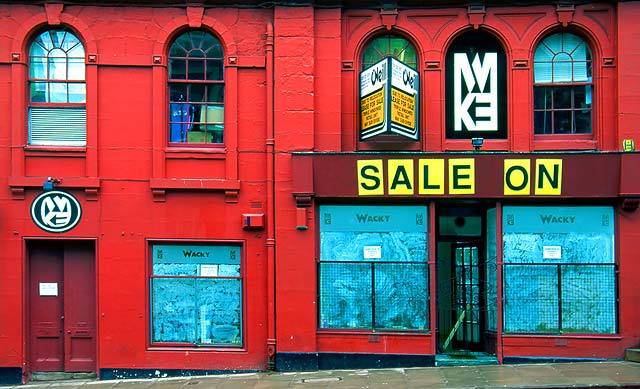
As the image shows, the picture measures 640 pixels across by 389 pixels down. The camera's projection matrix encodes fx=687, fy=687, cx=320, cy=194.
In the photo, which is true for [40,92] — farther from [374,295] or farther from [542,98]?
[542,98]

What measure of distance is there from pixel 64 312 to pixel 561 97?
34.2ft

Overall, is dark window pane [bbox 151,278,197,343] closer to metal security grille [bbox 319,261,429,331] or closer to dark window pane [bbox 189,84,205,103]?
metal security grille [bbox 319,261,429,331]

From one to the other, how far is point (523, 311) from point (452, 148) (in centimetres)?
336

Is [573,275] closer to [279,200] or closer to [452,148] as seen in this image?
[452,148]

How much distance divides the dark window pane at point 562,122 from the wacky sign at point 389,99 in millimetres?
2698

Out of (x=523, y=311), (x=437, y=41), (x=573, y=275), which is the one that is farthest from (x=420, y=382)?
(x=437, y=41)

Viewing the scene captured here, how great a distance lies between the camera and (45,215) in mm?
13133

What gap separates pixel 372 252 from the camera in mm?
13273

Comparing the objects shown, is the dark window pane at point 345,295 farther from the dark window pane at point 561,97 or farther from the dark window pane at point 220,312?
the dark window pane at point 561,97

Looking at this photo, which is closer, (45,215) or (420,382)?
(420,382)

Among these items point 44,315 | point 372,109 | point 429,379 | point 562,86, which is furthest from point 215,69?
point 429,379

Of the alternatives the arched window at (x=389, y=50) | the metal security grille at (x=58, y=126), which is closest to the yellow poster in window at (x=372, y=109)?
the arched window at (x=389, y=50)

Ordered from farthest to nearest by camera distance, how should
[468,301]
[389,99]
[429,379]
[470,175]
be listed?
[468,301] < [470,175] < [389,99] < [429,379]

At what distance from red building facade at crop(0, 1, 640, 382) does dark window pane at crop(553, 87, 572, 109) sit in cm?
3
